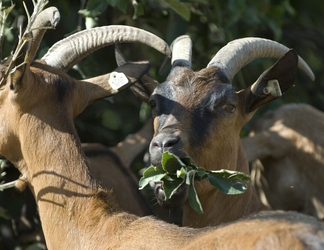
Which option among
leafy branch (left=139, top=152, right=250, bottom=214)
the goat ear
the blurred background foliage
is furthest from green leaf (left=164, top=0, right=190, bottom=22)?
leafy branch (left=139, top=152, right=250, bottom=214)

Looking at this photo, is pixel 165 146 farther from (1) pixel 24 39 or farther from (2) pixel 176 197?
(1) pixel 24 39

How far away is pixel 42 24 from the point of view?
5.38m

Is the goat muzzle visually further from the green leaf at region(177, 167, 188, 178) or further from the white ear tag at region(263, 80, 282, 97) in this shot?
the white ear tag at region(263, 80, 282, 97)

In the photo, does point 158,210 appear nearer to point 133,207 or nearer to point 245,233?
point 133,207

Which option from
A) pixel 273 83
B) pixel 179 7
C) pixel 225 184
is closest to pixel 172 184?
pixel 225 184

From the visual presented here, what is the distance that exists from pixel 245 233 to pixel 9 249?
4.40m

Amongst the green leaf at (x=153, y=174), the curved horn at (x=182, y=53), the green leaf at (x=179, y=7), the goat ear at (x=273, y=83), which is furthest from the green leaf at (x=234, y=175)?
the green leaf at (x=179, y=7)

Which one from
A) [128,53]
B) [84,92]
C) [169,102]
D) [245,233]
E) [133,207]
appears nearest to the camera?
[245,233]

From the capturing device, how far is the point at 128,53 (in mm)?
8625

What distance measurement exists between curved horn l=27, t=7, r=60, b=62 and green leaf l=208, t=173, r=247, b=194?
1383mm

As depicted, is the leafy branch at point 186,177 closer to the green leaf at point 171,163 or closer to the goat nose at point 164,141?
the green leaf at point 171,163

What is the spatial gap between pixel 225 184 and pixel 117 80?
4.24 feet

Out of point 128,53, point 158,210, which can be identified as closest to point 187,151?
point 158,210

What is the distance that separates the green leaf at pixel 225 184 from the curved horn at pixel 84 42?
158 cm
